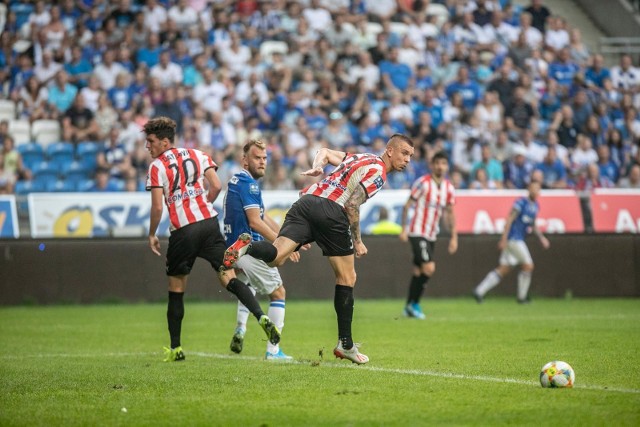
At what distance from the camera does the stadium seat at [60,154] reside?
66.0 ft

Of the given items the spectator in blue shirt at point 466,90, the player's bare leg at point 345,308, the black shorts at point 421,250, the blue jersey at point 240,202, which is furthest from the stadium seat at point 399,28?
the player's bare leg at point 345,308

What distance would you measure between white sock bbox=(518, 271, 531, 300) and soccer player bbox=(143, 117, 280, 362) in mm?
9654

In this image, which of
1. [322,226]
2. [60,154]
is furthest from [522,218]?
[322,226]

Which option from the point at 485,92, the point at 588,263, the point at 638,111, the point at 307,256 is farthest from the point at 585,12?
the point at 307,256

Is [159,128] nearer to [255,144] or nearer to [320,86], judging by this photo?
[255,144]

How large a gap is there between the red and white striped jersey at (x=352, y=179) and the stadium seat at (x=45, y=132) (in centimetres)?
1223

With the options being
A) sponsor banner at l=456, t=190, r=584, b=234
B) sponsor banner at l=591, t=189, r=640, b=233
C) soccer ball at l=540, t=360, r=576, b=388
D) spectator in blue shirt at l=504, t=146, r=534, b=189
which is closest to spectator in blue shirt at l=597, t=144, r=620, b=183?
sponsor banner at l=591, t=189, r=640, b=233

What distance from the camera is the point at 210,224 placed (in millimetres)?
10156

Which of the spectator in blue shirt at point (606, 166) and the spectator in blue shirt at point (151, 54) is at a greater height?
the spectator in blue shirt at point (151, 54)

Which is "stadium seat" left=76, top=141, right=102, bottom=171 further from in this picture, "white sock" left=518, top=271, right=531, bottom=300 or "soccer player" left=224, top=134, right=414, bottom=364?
"soccer player" left=224, top=134, right=414, bottom=364

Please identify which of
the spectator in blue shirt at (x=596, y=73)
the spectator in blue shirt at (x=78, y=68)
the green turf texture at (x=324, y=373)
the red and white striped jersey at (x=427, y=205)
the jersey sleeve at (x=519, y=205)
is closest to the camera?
the green turf texture at (x=324, y=373)

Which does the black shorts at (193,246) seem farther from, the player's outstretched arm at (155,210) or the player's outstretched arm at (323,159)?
the player's outstretched arm at (323,159)

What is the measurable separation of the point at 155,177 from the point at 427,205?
676cm

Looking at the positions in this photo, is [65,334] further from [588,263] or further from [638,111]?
[638,111]
